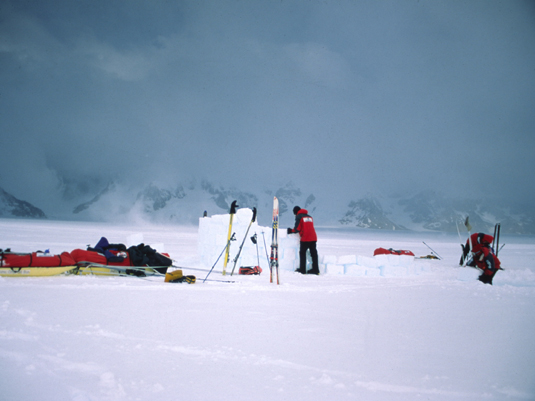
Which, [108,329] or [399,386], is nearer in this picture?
[399,386]

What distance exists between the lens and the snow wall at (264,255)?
8.29 m

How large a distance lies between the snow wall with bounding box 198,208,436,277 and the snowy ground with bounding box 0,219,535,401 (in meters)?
3.43

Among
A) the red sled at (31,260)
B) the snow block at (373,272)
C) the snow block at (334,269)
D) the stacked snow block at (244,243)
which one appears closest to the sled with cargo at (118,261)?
the red sled at (31,260)

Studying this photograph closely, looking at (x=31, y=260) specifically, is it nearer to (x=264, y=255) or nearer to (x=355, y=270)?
(x=264, y=255)

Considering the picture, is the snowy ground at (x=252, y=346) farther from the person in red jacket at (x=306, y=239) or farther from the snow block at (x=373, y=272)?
the snow block at (x=373, y=272)

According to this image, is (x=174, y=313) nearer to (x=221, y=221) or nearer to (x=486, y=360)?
(x=486, y=360)

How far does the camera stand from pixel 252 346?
2707mm

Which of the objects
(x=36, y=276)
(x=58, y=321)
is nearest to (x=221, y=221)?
(x=36, y=276)

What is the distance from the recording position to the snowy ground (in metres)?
2.05

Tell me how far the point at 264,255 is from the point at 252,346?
5.83 meters

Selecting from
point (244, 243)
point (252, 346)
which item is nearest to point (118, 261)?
point (244, 243)

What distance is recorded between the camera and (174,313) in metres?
3.58

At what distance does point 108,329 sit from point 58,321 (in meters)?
0.52

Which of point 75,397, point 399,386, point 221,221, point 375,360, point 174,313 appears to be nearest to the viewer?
point 75,397
